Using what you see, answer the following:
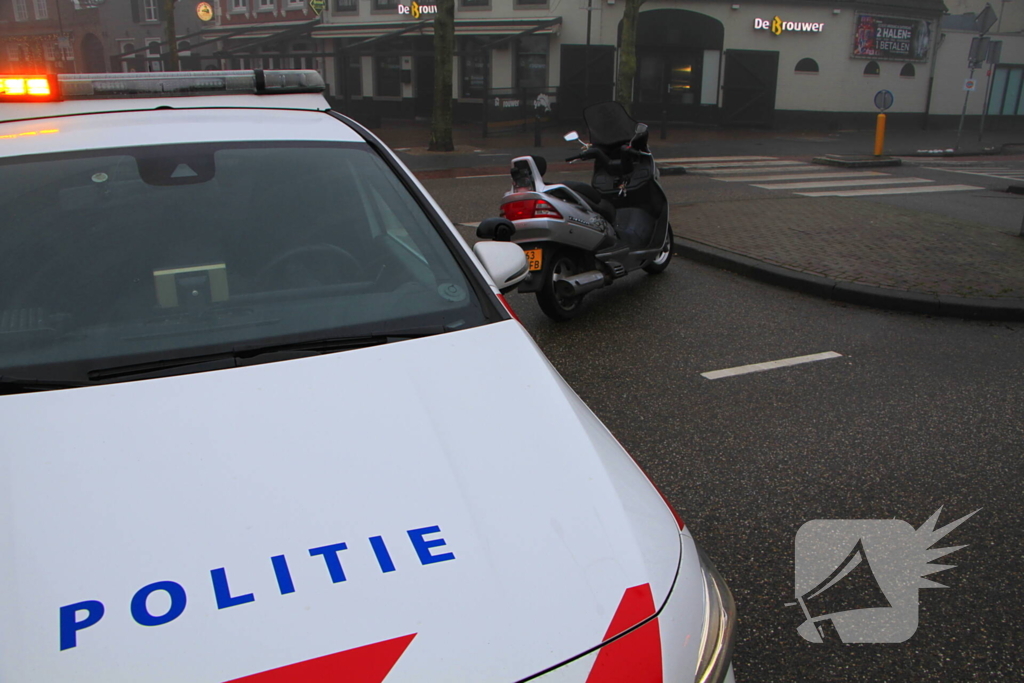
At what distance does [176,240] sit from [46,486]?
953 mm

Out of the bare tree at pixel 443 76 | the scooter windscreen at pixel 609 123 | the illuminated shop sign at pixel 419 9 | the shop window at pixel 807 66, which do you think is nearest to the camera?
the scooter windscreen at pixel 609 123

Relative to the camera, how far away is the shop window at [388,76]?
32625mm

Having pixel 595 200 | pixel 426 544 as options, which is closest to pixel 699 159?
pixel 595 200

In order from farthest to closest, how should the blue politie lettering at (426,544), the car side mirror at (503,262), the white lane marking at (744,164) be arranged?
the white lane marking at (744,164), the car side mirror at (503,262), the blue politie lettering at (426,544)

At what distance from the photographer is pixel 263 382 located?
1.97 meters

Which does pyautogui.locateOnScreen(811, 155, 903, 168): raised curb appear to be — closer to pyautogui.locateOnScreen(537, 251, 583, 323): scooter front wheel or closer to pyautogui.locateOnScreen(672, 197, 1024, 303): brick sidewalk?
pyautogui.locateOnScreen(672, 197, 1024, 303): brick sidewalk

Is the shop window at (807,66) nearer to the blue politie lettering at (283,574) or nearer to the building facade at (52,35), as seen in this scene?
the blue politie lettering at (283,574)

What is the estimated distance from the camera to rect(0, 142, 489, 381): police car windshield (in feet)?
7.05

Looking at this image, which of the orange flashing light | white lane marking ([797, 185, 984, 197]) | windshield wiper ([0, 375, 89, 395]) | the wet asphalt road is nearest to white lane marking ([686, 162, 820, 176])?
white lane marking ([797, 185, 984, 197])

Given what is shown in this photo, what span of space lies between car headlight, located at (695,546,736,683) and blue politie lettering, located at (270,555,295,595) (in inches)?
30.4

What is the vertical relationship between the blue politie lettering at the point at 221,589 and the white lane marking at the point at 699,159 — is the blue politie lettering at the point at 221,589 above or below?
above

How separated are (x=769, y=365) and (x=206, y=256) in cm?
386

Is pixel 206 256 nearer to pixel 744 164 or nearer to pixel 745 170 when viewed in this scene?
pixel 745 170

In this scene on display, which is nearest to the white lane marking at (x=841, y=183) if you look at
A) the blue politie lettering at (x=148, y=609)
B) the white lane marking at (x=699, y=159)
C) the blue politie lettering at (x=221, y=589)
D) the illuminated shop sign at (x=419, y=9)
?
the white lane marking at (x=699, y=159)
